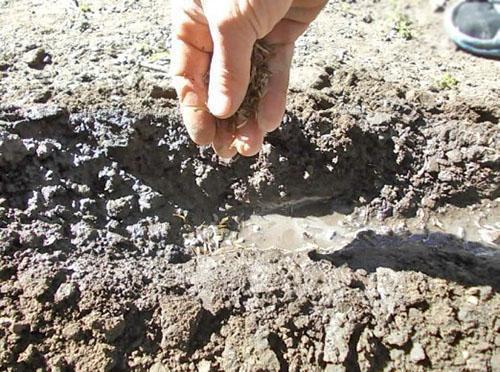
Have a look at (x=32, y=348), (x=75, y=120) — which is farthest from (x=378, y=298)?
(x=75, y=120)

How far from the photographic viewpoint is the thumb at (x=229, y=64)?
1.88 meters

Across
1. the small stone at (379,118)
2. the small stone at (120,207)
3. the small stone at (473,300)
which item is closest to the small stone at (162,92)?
the small stone at (120,207)

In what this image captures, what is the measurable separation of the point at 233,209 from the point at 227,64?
1.30 metres

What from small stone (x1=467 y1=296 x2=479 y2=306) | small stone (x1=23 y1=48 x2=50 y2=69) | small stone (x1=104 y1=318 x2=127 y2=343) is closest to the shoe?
small stone (x1=467 y1=296 x2=479 y2=306)

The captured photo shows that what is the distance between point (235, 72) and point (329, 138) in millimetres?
1221

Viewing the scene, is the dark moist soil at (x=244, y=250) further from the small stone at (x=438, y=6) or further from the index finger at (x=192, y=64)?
the small stone at (x=438, y=6)

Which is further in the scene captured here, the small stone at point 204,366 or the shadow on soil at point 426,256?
the shadow on soil at point 426,256

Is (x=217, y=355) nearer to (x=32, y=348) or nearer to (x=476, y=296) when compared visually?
(x=32, y=348)

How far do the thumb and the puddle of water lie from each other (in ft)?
3.60

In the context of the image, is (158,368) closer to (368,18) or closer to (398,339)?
(398,339)

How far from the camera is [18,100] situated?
3.02 metres

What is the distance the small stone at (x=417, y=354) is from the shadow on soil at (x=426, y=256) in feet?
1.22

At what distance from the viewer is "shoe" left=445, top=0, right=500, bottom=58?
3.96m

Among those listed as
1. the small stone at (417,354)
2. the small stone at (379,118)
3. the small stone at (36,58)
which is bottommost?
the small stone at (417,354)
